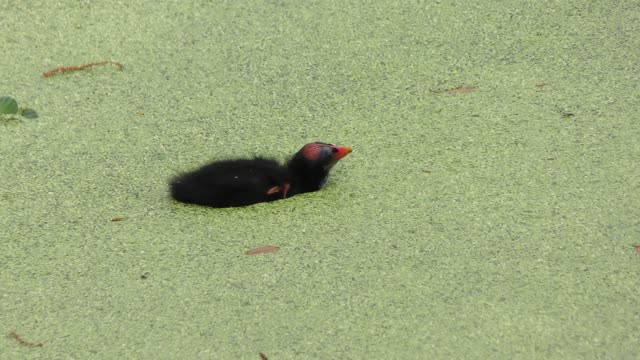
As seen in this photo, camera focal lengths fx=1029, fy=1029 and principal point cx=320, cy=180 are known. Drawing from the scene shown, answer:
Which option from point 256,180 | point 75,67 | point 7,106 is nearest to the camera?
point 256,180

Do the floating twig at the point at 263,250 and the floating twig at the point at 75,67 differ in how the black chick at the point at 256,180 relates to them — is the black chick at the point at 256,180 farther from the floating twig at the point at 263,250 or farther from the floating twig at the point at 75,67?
the floating twig at the point at 75,67

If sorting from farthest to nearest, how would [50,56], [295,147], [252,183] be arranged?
[50,56], [295,147], [252,183]

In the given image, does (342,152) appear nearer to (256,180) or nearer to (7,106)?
(256,180)

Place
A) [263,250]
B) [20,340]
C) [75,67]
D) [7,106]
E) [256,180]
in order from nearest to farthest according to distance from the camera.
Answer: [20,340]
[263,250]
[256,180]
[7,106]
[75,67]

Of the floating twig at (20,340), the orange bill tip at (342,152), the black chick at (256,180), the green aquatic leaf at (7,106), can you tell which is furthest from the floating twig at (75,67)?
the floating twig at (20,340)

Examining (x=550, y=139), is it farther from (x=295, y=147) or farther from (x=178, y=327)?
(x=178, y=327)

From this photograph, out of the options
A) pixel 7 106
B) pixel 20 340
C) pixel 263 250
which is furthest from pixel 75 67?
pixel 20 340

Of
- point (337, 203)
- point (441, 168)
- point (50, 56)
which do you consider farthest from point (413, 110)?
point (50, 56)

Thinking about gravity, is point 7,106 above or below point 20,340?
above

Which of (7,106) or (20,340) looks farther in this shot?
(7,106)
